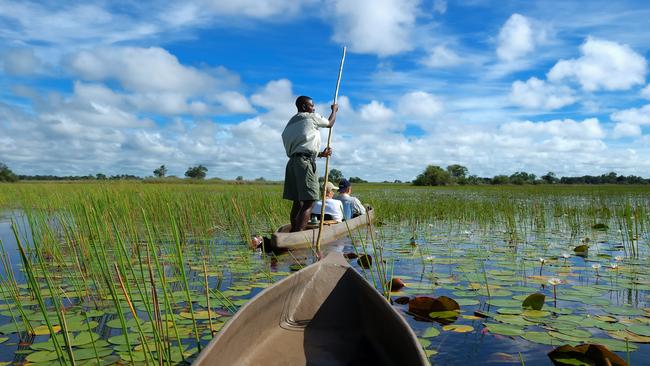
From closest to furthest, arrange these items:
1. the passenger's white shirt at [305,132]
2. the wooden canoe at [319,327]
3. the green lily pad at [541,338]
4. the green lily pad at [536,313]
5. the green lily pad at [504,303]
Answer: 1. the wooden canoe at [319,327]
2. the green lily pad at [541,338]
3. the green lily pad at [536,313]
4. the green lily pad at [504,303]
5. the passenger's white shirt at [305,132]

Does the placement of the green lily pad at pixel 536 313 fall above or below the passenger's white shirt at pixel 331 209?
below

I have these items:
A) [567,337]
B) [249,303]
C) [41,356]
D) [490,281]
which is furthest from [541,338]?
[41,356]

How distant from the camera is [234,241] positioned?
6.47m

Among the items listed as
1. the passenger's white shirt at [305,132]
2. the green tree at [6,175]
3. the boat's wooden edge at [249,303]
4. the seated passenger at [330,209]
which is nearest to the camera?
the boat's wooden edge at [249,303]

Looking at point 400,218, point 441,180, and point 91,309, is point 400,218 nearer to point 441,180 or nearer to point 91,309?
point 91,309

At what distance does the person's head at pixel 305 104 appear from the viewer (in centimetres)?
566

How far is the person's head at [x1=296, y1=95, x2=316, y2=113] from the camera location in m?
5.66

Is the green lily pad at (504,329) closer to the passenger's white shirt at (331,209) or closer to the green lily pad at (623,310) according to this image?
the green lily pad at (623,310)

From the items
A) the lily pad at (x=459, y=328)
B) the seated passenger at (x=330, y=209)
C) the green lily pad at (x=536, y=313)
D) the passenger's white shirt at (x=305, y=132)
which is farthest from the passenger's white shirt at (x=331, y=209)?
the lily pad at (x=459, y=328)

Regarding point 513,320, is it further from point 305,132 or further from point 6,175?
point 6,175

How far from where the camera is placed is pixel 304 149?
5.57 meters

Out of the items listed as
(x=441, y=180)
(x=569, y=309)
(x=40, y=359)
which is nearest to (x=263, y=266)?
(x=40, y=359)

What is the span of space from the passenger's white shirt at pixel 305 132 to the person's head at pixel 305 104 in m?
0.09

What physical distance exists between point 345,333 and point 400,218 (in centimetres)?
765
